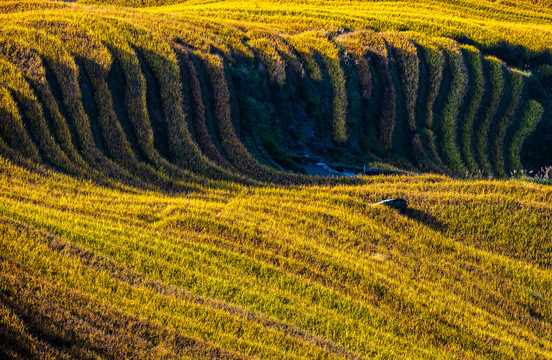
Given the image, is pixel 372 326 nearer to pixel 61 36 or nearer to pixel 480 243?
pixel 480 243

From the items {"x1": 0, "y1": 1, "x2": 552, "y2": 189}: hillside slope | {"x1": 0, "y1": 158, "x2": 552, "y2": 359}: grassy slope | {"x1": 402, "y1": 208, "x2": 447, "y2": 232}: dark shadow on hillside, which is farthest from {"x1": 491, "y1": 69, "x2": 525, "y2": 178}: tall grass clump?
{"x1": 402, "y1": 208, "x2": 447, "y2": 232}: dark shadow on hillside

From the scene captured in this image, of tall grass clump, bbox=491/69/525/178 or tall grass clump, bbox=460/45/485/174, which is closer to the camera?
tall grass clump, bbox=460/45/485/174

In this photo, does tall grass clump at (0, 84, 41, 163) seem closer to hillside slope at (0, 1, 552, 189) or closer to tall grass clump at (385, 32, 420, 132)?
hillside slope at (0, 1, 552, 189)

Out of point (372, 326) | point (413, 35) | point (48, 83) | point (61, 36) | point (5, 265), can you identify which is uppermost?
point (413, 35)

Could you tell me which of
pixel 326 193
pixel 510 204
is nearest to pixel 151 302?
pixel 326 193

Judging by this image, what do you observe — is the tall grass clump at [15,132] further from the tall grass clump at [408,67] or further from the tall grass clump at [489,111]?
the tall grass clump at [489,111]

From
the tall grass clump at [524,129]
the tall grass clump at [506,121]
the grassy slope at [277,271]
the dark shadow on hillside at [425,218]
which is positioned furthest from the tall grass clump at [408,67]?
the dark shadow on hillside at [425,218]

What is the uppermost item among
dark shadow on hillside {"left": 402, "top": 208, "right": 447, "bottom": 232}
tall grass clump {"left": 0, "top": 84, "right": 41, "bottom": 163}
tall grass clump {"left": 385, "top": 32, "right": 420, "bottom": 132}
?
tall grass clump {"left": 385, "top": 32, "right": 420, "bottom": 132}

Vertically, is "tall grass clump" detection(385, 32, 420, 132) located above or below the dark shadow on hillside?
above
